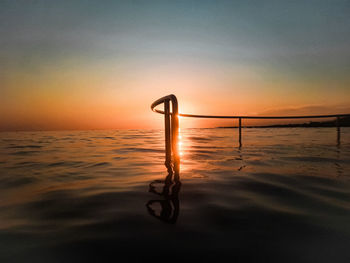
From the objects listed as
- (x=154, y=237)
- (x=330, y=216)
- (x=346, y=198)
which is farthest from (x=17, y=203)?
(x=346, y=198)

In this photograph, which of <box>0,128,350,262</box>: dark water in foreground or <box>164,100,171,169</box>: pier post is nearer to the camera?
<box>0,128,350,262</box>: dark water in foreground

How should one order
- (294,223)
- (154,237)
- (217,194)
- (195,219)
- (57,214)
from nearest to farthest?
(154,237) < (294,223) < (195,219) < (57,214) < (217,194)

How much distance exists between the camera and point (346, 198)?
2154mm

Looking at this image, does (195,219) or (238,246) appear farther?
(195,219)

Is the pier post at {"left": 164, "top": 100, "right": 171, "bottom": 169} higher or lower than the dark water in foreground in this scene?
higher

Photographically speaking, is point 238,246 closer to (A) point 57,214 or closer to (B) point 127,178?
(A) point 57,214

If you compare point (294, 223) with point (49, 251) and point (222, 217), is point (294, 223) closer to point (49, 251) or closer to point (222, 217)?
point (222, 217)

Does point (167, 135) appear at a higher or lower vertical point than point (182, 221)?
higher

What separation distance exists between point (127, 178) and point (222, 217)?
1.98m

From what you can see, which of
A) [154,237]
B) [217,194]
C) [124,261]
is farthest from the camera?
[217,194]

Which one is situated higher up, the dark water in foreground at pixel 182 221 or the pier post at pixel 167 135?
the pier post at pixel 167 135

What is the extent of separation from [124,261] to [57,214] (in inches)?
42.1

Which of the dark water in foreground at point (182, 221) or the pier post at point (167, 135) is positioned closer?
the dark water in foreground at point (182, 221)

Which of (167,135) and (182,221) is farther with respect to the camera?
(167,135)
